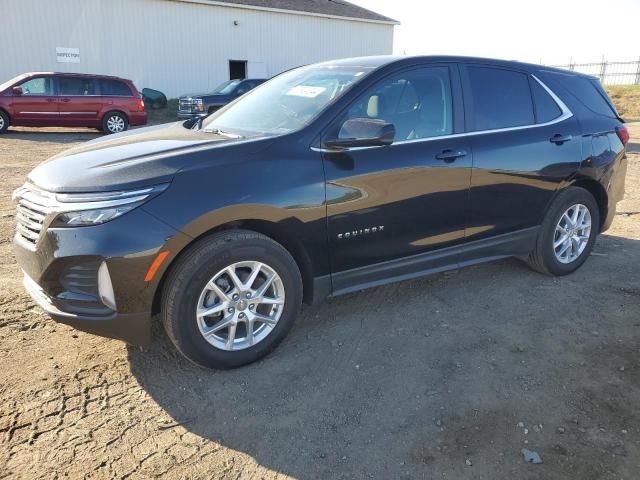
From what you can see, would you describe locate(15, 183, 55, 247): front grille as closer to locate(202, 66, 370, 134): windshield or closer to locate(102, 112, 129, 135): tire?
locate(202, 66, 370, 134): windshield

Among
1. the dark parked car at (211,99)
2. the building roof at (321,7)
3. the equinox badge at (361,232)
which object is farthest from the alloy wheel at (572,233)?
the building roof at (321,7)

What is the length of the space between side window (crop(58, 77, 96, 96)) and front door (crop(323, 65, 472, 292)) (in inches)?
563

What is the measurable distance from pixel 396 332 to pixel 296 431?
3.99 feet

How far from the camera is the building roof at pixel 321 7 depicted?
25.5 metres

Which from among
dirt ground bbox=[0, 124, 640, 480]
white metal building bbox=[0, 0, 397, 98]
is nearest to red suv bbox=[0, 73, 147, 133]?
white metal building bbox=[0, 0, 397, 98]

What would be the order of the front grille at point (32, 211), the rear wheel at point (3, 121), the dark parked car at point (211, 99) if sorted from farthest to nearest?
the dark parked car at point (211, 99), the rear wheel at point (3, 121), the front grille at point (32, 211)

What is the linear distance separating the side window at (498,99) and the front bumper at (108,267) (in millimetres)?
2469

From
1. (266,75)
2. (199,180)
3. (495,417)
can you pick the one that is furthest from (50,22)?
(495,417)

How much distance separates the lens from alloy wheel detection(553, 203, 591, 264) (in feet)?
14.9

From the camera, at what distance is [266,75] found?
26219mm

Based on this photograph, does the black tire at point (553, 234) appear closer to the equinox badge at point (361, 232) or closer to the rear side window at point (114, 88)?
the equinox badge at point (361, 232)

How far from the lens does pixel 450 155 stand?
370 centimetres

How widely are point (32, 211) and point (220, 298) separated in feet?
3.74

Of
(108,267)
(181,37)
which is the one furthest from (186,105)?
(108,267)
